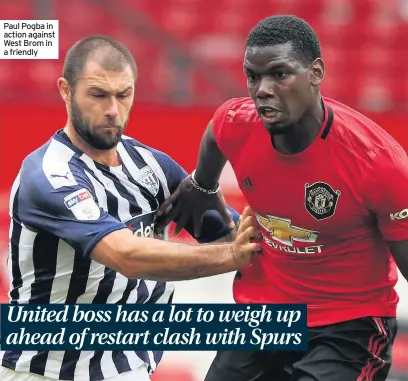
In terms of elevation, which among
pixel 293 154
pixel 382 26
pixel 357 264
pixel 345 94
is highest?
pixel 382 26

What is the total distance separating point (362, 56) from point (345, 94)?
311 mm

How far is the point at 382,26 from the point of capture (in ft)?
23.9

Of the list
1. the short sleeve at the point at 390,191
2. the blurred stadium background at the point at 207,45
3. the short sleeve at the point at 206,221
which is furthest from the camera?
the blurred stadium background at the point at 207,45

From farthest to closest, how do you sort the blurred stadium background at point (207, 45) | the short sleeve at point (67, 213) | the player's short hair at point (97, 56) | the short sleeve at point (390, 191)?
1. the blurred stadium background at point (207, 45)
2. the player's short hair at point (97, 56)
3. the short sleeve at point (67, 213)
4. the short sleeve at point (390, 191)

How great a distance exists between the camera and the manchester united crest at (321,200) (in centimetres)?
353

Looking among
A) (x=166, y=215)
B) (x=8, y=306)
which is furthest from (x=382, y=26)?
(x=8, y=306)

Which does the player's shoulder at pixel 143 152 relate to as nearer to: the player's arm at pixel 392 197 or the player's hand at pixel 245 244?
the player's hand at pixel 245 244

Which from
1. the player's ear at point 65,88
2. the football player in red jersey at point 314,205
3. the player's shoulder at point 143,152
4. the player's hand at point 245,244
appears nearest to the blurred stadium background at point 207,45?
the player's shoulder at point 143,152

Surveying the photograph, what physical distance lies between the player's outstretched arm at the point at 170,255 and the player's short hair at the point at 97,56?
666 mm

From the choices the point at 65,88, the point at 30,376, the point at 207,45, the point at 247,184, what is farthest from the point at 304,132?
the point at 207,45

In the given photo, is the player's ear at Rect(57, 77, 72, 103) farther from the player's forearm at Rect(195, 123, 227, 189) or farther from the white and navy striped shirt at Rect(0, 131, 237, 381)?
the player's forearm at Rect(195, 123, 227, 189)

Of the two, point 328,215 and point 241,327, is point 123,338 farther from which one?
point 328,215

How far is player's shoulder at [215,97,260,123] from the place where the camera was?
3.73 meters

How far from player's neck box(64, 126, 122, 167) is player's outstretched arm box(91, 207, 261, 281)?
15.7 inches
